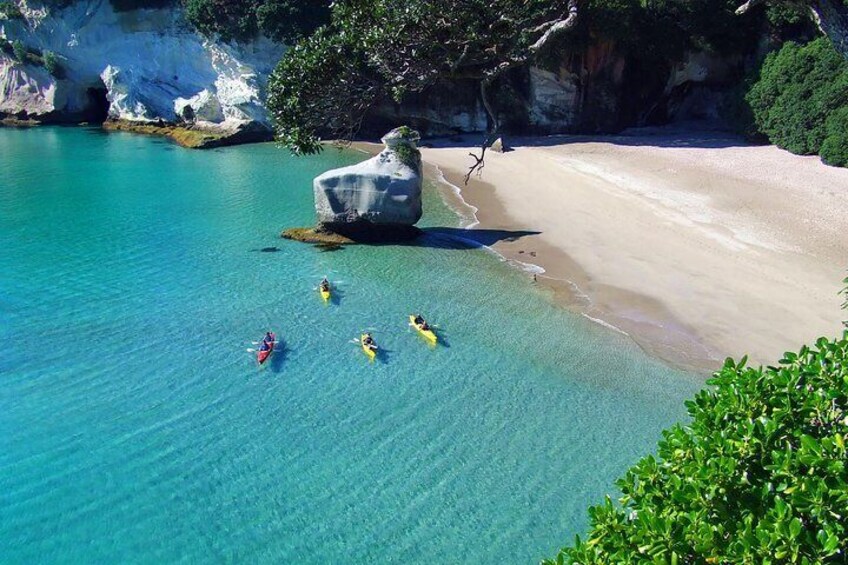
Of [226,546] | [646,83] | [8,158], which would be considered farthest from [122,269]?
[646,83]

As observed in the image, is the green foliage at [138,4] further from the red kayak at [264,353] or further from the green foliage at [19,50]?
the red kayak at [264,353]

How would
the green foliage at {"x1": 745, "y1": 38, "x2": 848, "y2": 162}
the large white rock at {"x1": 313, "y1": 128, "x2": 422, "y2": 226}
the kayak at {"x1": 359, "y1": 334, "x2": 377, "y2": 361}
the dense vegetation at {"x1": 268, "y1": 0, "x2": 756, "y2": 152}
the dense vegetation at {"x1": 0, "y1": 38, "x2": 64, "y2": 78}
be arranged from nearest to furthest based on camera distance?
the dense vegetation at {"x1": 268, "y1": 0, "x2": 756, "y2": 152}
the kayak at {"x1": 359, "y1": 334, "x2": 377, "y2": 361}
the large white rock at {"x1": 313, "y1": 128, "x2": 422, "y2": 226}
the green foliage at {"x1": 745, "y1": 38, "x2": 848, "y2": 162}
the dense vegetation at {"x1": 0, "y1": 38, "x2": 64, "y2": 78}

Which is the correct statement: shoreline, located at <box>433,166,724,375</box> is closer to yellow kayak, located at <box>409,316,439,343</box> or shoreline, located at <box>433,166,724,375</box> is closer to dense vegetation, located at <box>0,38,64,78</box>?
yellow kayak, located at <box>409,316,439,343</box>

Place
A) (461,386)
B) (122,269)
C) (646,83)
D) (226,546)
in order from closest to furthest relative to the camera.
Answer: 1. (226,546)
2. (461,386)
3. (122,269)
4. (646,83)

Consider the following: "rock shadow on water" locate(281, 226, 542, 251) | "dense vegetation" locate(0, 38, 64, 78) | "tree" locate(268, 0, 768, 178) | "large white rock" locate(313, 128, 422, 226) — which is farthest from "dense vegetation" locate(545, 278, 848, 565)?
"dense vegetation" locate(0, 38, 64, 78)

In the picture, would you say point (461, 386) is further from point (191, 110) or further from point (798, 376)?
point (191, 110)

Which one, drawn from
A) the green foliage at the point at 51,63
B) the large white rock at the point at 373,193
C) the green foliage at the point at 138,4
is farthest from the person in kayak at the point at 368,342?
the green foliage at the point at 51,63
